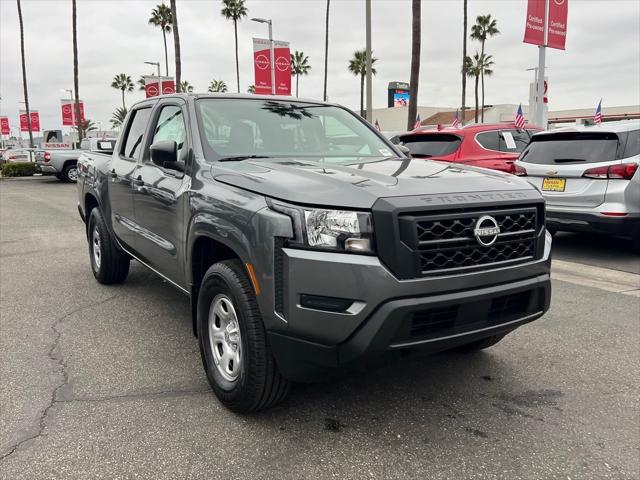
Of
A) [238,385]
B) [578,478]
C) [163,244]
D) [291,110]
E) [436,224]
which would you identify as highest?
[291,110]

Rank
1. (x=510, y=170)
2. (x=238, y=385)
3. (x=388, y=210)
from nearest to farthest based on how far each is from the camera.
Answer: (x=388, y=210)
(x=238, y=385)
(x=510, y=170)

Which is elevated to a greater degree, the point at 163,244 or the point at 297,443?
the point at 163,244

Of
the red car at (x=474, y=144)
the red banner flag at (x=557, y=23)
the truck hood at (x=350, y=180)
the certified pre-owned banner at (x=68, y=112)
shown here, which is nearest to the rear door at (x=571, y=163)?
the red car at (x=474, y=144)

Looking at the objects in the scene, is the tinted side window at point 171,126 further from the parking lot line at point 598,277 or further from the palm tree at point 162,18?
the palm tree at point 162,18

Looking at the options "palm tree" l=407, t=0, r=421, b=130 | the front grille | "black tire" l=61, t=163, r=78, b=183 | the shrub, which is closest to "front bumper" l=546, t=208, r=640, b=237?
the front grille

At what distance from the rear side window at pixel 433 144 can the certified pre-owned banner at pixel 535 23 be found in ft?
25.5

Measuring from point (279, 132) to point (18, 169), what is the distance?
83.2 ft

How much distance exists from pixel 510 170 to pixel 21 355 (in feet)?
22.8

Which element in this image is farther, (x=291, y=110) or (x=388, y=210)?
(x=291, y=110)

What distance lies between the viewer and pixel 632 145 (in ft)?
22.2

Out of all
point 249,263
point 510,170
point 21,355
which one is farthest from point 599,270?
point 21,355

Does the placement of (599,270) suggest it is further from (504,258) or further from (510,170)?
(504,258)

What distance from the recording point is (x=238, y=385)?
292 cm

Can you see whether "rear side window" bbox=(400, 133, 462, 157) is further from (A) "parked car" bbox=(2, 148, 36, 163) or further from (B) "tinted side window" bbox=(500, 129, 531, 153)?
(A) "parked car" bbox=(2, 148, 36, 163)
